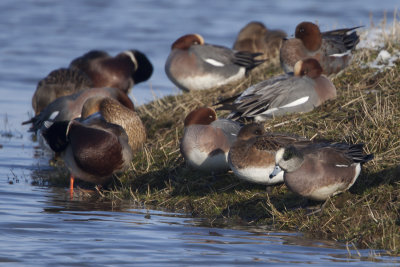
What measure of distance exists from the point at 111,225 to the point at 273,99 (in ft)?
8.42

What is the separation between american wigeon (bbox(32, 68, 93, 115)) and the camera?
1040 centimetres

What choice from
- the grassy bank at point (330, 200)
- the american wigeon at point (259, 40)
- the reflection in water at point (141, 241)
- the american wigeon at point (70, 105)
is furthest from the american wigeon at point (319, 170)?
the american wigeon at point (259, 40)

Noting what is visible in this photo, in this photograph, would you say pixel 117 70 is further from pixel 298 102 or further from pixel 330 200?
pixel 330 200

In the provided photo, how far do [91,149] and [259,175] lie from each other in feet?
6.33

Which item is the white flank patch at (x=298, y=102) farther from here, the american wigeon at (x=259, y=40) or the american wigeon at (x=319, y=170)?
the american wigeon at (x=259, y=40)

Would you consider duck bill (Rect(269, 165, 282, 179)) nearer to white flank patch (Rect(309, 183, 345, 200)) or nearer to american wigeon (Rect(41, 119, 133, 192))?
white flank patch (Rect(309, 183, 345, 200))

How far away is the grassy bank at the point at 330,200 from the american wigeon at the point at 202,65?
1.06 metres

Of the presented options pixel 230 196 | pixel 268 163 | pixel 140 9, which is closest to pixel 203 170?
pixel 230 196

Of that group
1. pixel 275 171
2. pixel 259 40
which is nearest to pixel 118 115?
pixel 275 171

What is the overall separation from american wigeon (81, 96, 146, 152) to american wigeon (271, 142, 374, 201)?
2.64 metres

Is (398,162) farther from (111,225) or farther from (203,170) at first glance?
(111,225)

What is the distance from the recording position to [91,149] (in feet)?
23.4

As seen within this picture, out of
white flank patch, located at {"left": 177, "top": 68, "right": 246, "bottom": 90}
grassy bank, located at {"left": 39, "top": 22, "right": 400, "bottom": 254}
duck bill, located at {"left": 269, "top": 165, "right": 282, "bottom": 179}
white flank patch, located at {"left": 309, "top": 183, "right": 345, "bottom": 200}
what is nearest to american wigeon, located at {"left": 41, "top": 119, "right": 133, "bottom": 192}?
grassy bank, located at {"left": 39, "top": 22, "right": 400, "bottom": 254}

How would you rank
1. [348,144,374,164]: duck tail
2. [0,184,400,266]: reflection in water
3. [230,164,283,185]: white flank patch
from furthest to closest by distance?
[230,164,283,185]: white flank patch → [348,144,374,164]: duck tail → [0,184,400,266]: reflection in water
